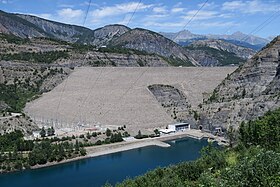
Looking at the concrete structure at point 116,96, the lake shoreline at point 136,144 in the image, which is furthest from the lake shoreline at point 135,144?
the concrete structure at point 116,96

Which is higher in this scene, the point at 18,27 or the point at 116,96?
the point at 18,27

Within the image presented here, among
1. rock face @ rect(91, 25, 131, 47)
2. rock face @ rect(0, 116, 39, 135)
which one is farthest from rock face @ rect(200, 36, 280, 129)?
rock face @ rect(91, 25, 131, 47)

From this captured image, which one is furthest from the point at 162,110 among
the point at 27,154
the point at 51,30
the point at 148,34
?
the point at 51,30

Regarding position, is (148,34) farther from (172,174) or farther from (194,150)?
(172,174)

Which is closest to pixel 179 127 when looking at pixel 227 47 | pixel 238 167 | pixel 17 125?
pixel 17 125

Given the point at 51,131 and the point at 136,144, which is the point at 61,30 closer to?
the point at 51,131
